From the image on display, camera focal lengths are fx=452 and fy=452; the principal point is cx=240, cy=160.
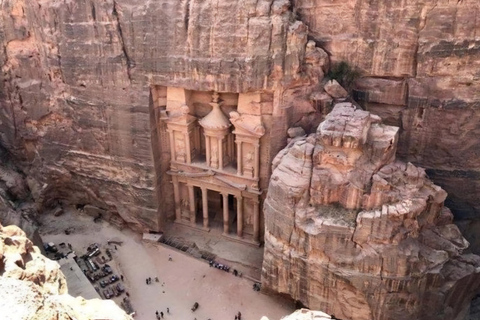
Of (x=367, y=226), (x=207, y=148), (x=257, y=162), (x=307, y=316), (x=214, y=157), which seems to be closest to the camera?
(x=307, y=316)

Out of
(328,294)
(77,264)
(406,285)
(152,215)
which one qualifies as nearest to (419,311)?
(406,285)

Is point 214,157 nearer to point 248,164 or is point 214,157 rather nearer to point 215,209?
point 248,164

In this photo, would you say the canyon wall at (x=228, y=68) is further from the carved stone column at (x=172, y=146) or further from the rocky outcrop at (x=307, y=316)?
the rocky outcrop at (x=307, y=316)

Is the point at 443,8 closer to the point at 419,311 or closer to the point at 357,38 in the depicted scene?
the point at 357,38

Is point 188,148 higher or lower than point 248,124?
lower

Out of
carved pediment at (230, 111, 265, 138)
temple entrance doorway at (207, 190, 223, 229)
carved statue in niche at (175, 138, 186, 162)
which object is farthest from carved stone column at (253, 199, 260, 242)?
carved statue in niche at (175, 138, 186, 162)

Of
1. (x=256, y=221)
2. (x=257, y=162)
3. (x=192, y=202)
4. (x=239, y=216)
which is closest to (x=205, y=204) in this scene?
(x=192, y=202)
